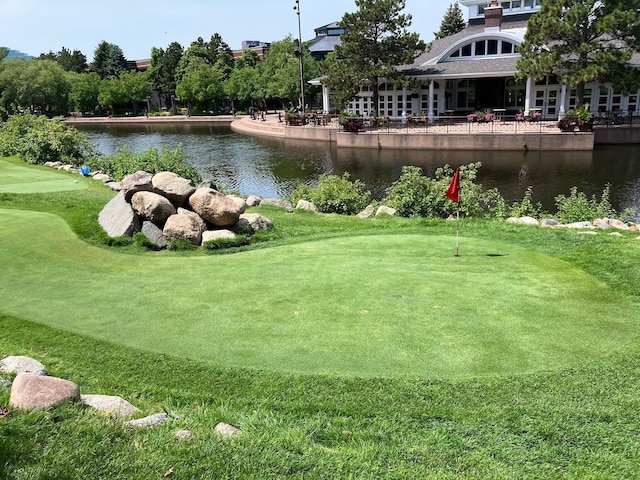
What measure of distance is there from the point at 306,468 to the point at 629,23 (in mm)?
34996

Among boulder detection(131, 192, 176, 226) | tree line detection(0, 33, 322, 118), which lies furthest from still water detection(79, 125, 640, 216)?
tree line detection(0, 33, 322, 118)

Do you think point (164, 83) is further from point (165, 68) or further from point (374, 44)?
point (374, 44)

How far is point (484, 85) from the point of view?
4581 cm

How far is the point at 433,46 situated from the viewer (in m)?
48.5

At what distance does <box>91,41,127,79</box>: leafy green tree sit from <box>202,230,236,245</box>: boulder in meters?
90.7

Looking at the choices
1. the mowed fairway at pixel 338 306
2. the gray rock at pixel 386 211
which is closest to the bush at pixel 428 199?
the gray rock at pixel 386 211

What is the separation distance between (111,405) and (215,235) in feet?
18.4

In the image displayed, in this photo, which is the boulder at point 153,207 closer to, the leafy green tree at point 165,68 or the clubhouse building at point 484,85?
the clubhouse building at point 484,85

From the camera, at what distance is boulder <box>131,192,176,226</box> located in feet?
33.7

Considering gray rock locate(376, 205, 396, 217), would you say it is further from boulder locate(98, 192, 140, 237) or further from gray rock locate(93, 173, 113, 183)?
gray rock locate(93, 173, 113, 183)

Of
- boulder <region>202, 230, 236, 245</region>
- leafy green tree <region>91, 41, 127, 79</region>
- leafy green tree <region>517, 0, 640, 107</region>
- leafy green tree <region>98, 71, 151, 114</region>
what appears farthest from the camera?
leafy green tree <region>91, 41, 127, 79</region>

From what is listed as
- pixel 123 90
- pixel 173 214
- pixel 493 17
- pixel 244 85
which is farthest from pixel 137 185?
pixel 123 90

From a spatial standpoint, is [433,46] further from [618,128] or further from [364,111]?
[618,128]

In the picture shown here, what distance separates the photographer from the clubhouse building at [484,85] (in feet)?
126
